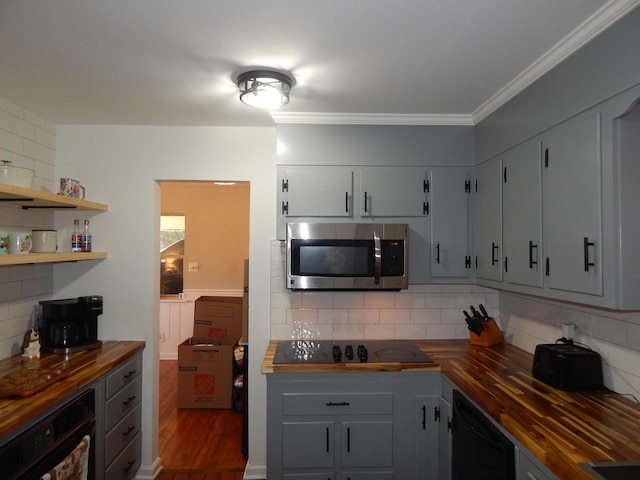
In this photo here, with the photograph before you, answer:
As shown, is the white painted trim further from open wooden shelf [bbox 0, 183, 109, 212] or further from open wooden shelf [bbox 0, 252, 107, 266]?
open wooden shelf [bbox 0, 252, 107, 266]

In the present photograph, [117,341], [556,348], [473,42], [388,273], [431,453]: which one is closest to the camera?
[473,42]

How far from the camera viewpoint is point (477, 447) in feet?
5.63

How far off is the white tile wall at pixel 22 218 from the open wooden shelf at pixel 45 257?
36 centimetres

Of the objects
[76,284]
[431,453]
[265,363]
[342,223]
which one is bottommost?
[431,453]

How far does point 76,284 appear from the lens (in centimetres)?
266

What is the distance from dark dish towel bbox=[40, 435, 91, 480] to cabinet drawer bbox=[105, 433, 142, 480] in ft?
2.02

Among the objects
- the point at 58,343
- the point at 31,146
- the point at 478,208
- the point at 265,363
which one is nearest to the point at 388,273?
the point at 478,208

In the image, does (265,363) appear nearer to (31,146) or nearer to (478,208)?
(478,208)

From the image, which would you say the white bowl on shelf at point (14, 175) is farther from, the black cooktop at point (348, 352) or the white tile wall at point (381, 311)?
the black cooktop at point (348, 352)

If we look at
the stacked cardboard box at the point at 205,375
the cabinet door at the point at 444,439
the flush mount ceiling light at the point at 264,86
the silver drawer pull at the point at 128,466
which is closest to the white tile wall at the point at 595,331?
the cabinet door at the point at 444,439

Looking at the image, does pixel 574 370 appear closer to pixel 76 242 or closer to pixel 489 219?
pixel 489 219

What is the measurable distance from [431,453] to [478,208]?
1.53 meters

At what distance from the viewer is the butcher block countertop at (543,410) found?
124 centimetres

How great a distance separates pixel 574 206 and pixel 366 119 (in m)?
1.35
